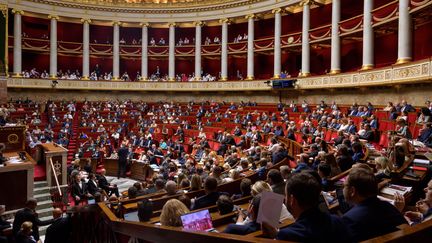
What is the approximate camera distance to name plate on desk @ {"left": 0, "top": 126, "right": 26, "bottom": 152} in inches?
476

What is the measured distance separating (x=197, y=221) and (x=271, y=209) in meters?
1.29

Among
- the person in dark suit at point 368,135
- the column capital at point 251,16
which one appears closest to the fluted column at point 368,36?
the person in dark suit at point 368,135

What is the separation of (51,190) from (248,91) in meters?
18.0

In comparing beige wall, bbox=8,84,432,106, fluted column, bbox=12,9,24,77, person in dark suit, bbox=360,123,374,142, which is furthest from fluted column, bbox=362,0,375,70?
fluted column, bbox=12,9,24,77

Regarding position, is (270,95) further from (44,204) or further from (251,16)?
(44,204)

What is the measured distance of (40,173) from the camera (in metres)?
11.2

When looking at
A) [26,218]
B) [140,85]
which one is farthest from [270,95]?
[26,218]

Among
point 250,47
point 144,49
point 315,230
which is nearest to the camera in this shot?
point 315,230

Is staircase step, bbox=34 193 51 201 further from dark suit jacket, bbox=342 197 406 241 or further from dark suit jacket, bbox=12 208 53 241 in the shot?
dark suit jacket, bbox=342 197 406 241

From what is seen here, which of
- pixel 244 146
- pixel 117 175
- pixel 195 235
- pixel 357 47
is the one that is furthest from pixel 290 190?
pixel 357 47

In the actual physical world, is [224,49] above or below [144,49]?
below

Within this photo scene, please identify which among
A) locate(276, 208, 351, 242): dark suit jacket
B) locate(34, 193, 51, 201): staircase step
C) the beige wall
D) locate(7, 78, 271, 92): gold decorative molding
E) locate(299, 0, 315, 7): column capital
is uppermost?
locate(299, 0, 315, 7): column capital

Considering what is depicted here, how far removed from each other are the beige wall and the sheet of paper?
13.3 m

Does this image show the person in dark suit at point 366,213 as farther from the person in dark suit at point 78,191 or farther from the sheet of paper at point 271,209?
the person in dark suit at point 78,191
